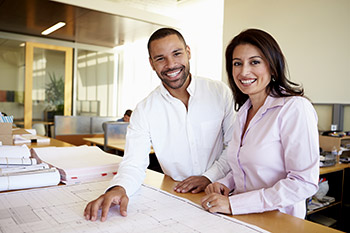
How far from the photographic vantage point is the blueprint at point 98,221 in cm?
83

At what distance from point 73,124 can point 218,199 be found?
5.29m

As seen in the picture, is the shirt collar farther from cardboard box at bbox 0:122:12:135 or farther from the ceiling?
A: the ceiling

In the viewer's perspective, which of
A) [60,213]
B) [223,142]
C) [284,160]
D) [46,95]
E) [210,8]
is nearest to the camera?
[60,213]

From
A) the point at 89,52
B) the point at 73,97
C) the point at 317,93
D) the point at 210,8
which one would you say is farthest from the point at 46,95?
the point at 317,93

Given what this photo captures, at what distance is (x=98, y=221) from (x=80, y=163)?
2.08ft

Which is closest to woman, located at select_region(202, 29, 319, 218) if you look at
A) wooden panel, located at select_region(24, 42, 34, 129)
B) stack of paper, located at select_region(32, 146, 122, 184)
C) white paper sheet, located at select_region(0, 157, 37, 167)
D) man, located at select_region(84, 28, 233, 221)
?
man, located at select_region(84, 28, 233, 221)

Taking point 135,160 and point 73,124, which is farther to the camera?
point 73,124

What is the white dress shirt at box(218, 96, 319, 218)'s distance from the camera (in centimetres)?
104

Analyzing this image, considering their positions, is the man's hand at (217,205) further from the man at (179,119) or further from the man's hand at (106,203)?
the man at (179,119)

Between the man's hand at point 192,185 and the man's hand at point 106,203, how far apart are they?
0.87ft

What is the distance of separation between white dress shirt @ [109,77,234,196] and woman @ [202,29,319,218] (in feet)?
0.85

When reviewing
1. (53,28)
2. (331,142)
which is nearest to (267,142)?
(331,142)

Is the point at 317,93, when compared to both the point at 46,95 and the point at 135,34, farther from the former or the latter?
the point at 46,95

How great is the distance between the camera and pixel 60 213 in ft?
3.05
